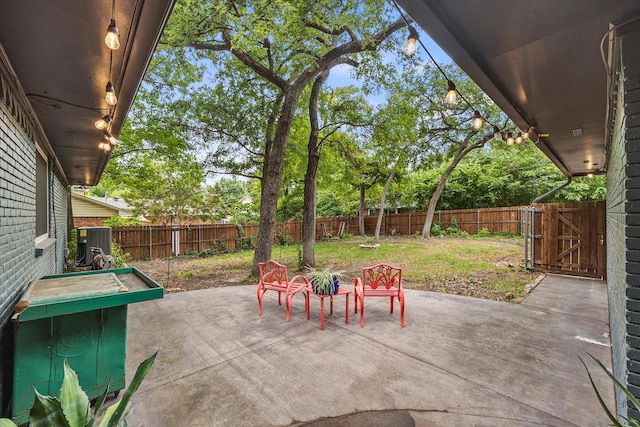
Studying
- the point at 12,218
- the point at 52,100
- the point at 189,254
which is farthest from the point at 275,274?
the point at 189,254

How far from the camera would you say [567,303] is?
15.4 feet

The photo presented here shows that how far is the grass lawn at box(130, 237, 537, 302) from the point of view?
605 cm

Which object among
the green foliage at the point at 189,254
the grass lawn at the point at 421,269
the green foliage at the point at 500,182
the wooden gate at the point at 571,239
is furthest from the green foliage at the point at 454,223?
the green foliage at the point at 189,254

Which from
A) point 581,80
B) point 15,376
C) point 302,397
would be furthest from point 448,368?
point 15,376

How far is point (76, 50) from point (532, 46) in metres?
3.09

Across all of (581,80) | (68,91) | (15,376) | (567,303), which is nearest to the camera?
(15,376)

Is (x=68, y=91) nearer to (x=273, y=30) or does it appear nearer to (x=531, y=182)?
(x=273, y=30)

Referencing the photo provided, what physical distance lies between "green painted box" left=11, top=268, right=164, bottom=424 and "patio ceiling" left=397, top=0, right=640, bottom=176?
2.80 meters

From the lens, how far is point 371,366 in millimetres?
2680

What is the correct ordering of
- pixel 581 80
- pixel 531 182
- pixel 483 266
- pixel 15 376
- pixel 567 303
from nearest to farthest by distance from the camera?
pixel 15 376 < pixel 581 80 < pixel 567 303 < pixel 483 266 < pixel 531 182

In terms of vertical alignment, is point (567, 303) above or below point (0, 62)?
below

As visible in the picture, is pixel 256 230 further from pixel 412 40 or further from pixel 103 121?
pixel 412 40

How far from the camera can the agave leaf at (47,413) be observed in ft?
3.58

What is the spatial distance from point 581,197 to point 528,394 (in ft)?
57.9
